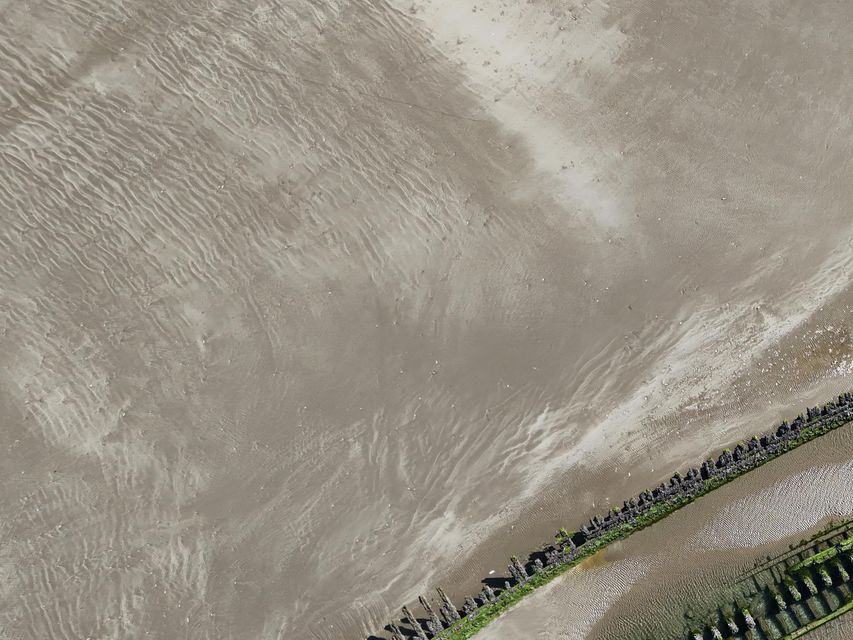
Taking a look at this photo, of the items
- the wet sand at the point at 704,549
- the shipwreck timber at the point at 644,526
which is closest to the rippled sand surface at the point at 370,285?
the shipwreck timber at the point at 644,526

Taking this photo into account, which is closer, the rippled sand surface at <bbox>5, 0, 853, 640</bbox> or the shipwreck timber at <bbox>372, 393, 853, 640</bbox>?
the rippled sand surface at <bbox>5, 0, 853, 640</bbox>

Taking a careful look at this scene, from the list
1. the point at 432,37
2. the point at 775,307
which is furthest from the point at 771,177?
the point at 432,37

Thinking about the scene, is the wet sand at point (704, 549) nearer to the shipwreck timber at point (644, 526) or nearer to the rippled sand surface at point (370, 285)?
the shipwreck timber at point (644, 526)

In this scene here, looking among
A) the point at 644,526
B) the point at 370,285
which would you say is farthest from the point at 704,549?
the point at 370,285

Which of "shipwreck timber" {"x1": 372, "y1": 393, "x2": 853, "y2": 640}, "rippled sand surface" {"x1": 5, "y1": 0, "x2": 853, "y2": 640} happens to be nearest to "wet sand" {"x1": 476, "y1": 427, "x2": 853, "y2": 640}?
"shipwreck timber" {"x1": 372, "y1": 393, "x2": 853, "y2": 640}

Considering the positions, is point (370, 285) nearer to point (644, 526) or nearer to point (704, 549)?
point (644, 526)

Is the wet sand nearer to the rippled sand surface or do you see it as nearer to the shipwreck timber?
the shipwreck timber

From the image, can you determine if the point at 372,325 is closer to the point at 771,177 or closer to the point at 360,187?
the point at 360,187
